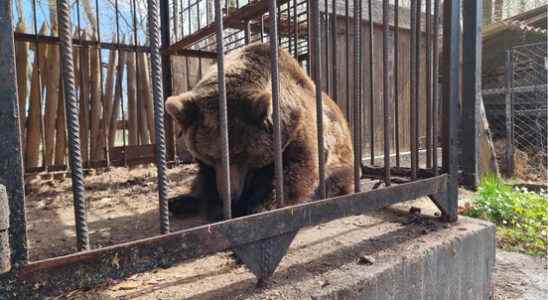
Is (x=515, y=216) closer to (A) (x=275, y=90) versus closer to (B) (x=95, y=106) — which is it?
(A) (x=275, y=90)

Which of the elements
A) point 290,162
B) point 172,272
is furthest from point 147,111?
point 172,272

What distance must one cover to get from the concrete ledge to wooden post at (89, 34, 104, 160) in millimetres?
3560

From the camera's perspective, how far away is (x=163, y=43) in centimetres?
469

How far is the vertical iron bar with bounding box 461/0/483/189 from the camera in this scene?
14.2ft

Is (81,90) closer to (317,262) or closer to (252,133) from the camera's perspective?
(252,133)

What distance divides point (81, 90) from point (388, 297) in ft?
14.0

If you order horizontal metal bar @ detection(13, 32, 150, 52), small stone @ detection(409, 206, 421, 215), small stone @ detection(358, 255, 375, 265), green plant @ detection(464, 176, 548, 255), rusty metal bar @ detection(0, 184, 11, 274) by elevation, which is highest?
horizontal metal bar @ detection(13, 32, 150, 52)

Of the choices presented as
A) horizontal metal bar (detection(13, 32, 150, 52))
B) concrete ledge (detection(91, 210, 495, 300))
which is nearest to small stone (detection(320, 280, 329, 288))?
concrete ledge (detection(91, 210, 495, 300))

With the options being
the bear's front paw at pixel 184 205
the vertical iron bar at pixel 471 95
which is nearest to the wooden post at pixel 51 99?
the bear's front paw at pixel 184 205

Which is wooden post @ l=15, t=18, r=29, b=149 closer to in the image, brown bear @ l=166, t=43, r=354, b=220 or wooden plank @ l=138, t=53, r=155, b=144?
wooden plank @ l=138, t=53, r=155, b=144

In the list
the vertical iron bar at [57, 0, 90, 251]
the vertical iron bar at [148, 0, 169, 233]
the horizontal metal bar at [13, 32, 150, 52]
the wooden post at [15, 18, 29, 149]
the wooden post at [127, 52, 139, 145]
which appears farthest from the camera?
the wooden post at [127, 52, 139, 145]

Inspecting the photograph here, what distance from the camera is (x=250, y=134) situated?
2242 mm

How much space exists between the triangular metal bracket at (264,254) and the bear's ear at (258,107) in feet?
2.72

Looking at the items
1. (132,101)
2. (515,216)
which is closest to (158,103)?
(515,216)
